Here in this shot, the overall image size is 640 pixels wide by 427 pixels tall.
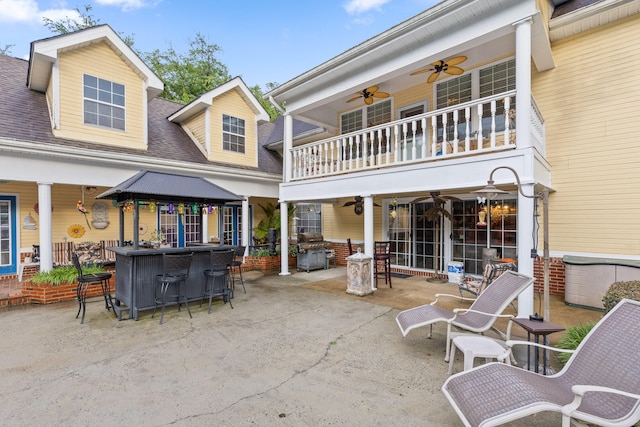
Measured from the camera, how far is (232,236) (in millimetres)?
13117

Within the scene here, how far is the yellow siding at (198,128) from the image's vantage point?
1061 centimetres

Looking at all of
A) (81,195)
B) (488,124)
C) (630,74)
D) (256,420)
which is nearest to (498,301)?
(256,420)

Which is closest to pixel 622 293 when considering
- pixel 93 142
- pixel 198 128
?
pixel 93 142

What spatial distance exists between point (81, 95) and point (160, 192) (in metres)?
4.91

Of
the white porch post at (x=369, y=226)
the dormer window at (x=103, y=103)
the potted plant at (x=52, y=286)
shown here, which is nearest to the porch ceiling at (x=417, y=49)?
the white porch post at (x=369, y=226)

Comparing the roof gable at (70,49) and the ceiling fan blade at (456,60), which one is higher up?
the roof gable at (70,49)

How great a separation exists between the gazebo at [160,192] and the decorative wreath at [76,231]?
4152mm

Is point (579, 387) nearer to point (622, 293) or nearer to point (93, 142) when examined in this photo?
point (622, 293)

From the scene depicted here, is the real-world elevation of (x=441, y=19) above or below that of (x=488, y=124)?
above

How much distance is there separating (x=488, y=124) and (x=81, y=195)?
39.2 feet

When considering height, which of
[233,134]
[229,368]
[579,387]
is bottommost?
[229,368]

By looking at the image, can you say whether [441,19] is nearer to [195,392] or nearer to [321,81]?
[321,81]

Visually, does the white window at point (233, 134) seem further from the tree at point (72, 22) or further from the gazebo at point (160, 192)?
the tree at point (72, 22)

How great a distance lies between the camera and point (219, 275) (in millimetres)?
6086
